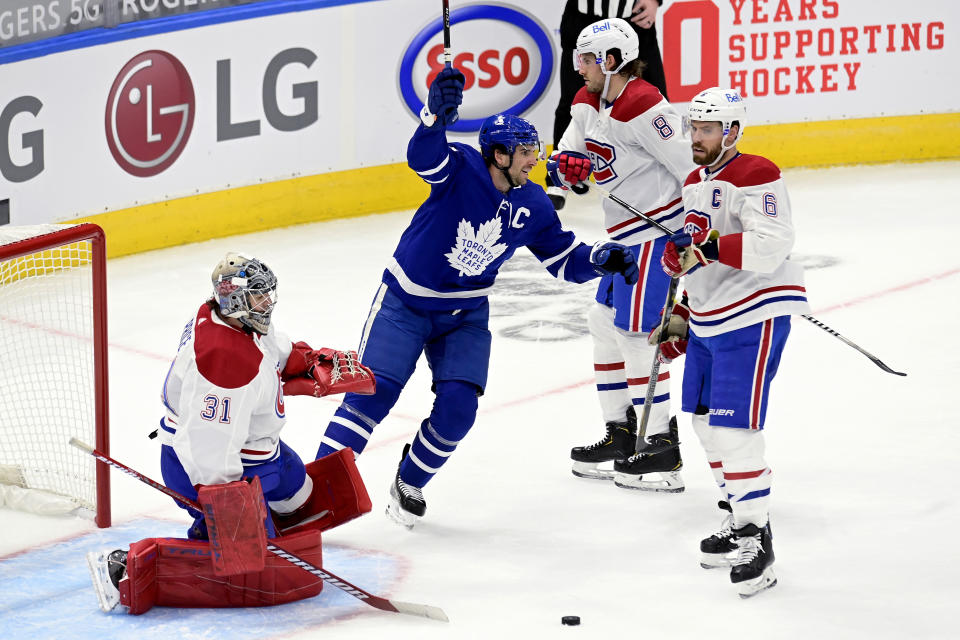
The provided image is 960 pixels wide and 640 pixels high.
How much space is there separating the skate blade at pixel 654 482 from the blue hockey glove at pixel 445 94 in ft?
4.42

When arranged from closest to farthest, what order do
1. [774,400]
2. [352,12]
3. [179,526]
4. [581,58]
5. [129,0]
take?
1. [179,526]
2. [581,58]
3. [774,400]
4. [129,0]
5. [352,12]

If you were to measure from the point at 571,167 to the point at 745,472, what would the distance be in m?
1.17

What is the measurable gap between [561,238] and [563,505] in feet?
2.69

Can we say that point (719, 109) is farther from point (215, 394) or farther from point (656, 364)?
point (215, 394)

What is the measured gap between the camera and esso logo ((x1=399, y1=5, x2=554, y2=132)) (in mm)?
8266

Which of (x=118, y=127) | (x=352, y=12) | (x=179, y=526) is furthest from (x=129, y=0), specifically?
(x=179, y=526)

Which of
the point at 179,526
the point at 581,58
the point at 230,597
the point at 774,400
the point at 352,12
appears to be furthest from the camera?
the point at 352,12

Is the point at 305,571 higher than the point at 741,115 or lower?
lower

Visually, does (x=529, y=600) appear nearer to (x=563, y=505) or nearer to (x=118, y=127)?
(x=563, y=505)

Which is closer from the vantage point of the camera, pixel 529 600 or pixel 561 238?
pixel 529 600

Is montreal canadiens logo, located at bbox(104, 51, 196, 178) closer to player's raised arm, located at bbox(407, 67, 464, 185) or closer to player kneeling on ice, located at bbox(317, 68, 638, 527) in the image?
player kneeling on ice, located at bbox(317, 68, 638, 527)

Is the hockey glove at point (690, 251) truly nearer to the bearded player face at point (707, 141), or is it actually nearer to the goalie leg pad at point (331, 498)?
the bearded player face at point (707, 141)

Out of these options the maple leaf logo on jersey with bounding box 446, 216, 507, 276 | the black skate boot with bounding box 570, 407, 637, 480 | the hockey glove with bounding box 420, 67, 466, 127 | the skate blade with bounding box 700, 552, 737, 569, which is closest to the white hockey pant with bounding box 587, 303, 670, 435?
the black skate boot with bounding box 570, 407, 637, 480

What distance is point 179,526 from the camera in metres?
4.45
